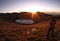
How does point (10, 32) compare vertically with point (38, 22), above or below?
below

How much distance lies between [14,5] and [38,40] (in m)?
0.78

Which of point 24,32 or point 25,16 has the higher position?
point 25,16

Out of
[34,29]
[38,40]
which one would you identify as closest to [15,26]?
[34,29]

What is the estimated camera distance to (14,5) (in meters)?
2.05

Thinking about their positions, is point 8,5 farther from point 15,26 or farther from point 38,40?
point 38,40

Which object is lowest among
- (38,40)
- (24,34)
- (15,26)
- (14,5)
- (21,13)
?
(38,40)

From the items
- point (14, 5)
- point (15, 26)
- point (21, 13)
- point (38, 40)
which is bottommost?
point (38, 40)

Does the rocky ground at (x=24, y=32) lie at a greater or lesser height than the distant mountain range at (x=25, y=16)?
lesser

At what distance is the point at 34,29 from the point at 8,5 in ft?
2.15

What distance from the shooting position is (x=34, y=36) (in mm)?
2025

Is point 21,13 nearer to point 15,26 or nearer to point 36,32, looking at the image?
point 15,26

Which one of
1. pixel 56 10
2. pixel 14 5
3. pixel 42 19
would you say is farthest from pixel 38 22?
pixel 14 5

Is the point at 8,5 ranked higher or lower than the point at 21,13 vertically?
higher

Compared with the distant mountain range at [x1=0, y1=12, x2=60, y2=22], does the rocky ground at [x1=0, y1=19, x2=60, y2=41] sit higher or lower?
lower
